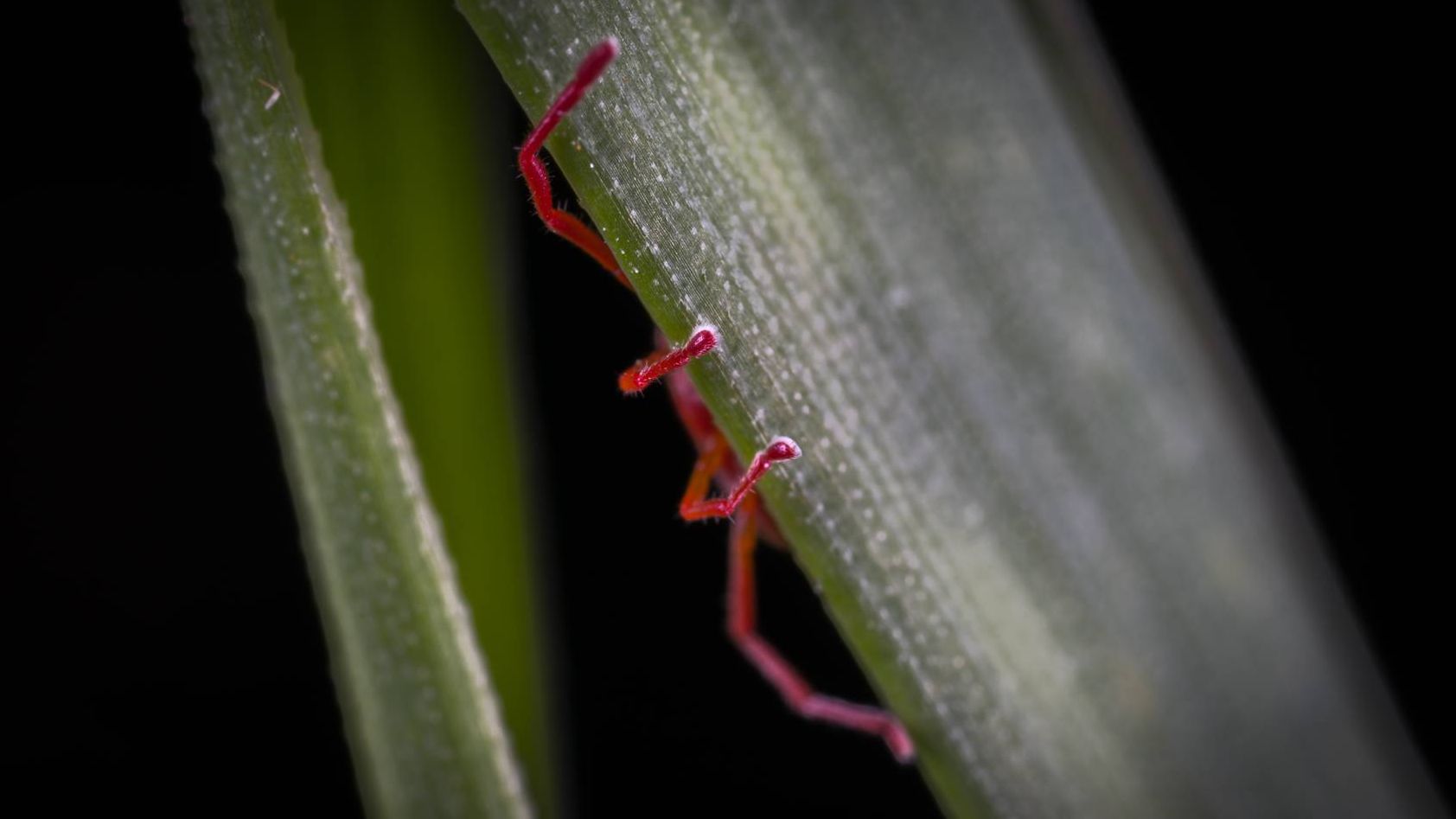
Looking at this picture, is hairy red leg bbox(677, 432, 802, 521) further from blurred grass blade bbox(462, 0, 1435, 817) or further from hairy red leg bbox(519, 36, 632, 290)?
hairy red leg bbox(519, 36, 632, 290)

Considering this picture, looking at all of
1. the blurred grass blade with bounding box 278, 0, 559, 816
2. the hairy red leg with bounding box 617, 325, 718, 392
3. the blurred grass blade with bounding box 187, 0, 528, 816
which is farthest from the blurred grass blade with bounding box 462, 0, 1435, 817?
the blurred grass blade with bounding box 278, 0, 559, 816

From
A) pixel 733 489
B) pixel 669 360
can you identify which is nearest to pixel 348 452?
pixel 669 360

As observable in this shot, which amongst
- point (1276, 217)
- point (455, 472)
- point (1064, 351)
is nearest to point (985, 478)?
point (1064, 351)

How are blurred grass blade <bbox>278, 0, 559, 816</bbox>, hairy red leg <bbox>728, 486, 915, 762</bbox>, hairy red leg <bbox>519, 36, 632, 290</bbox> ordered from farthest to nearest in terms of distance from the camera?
hairy red leg <bbox>728, 486, 915, 762</bbox>, blurred grass blade <bbox>278, 0, 559, 816</bbox>, hairy red leg <bbox>519, 36, 632, 290</bbox>

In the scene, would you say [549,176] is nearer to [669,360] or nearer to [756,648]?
[669,360]

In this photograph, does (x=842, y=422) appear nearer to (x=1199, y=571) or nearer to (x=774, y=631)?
(x=1199, y=571)

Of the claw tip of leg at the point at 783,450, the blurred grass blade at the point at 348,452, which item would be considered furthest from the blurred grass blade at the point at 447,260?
the claw tip of leg at the point at 783,450
